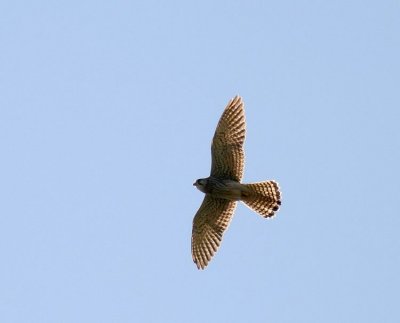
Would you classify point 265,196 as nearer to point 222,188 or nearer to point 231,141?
point 222,188

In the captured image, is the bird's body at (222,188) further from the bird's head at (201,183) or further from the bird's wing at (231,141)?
the bird's wing at (231,141)

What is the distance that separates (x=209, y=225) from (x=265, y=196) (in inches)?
65.4

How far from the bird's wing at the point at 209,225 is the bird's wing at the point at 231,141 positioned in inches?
32.2

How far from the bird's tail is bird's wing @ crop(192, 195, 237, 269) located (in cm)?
88

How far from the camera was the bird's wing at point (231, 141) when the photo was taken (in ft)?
70.9

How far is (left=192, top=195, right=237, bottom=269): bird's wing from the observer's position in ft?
73.4

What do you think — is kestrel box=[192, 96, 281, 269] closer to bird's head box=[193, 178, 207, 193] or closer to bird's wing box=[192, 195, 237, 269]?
bird's head box=[193, 178, 207, 193]

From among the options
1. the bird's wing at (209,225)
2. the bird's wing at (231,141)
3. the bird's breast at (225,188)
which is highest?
the bird's wing at (231,141)

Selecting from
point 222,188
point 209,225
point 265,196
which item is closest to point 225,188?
point 222,188

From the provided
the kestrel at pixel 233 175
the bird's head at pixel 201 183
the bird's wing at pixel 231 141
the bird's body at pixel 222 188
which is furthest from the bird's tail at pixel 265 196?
the bird's head at pixel 201 183

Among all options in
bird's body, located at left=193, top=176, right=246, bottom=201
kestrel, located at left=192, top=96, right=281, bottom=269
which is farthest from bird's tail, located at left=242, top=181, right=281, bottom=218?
bird's body, located at left=193, top=176, right=246, bottom=201

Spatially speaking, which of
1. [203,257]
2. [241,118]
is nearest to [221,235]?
[203,257]

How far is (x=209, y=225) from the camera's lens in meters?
22.6

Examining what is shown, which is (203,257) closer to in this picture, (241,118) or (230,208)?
(230,208)
